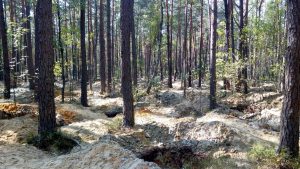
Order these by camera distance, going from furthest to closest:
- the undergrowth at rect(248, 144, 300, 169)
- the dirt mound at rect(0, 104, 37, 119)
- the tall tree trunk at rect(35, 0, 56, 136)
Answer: the dirt mound at rect(0, 104, 37, 119)
the tall tree trunk at rect(35, 0, 56, 136)
the undergrowth at rect(248, 144, 300, 169)

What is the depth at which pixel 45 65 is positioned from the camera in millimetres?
11305

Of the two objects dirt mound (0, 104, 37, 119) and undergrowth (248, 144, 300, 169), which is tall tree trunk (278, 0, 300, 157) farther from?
dirt mound (0, 104, 37, 119)

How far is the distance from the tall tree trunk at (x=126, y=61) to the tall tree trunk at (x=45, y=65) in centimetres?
316

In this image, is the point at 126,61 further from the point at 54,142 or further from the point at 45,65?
the point at 54,142

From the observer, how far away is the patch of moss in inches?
435

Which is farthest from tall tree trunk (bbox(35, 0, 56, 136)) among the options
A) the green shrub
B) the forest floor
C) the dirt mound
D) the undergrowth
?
the undergrowth

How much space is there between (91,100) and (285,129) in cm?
1695

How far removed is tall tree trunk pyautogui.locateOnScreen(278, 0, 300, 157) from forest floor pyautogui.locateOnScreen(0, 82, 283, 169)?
115 cm

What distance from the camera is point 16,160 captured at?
31.9ft

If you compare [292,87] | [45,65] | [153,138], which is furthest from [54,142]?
[292,87]

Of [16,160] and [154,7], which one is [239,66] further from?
[154,7]

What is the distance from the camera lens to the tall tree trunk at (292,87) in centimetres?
866

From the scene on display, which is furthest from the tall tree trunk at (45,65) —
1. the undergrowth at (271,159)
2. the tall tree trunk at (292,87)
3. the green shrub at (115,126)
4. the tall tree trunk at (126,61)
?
the tall tree trunk at (292,87)

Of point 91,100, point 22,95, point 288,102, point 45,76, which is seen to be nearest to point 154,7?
point 91,100
